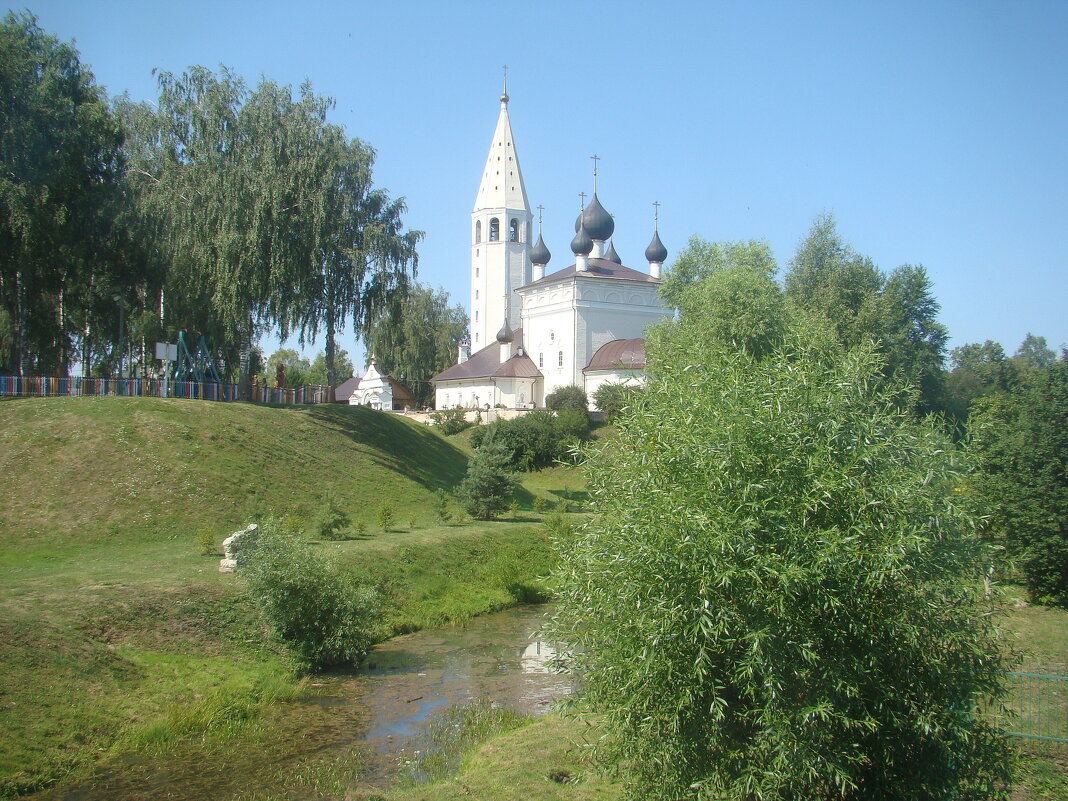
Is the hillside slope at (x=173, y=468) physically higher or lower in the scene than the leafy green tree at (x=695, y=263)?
lower

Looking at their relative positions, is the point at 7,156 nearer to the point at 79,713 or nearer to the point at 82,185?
the point at 82,185

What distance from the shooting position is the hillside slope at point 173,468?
851 inches

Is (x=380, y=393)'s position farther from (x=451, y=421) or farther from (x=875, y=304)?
(x=875, y=304)

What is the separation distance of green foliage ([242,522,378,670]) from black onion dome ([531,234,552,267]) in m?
53.6

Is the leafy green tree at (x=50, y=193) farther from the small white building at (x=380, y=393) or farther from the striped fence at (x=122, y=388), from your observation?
the small white building at (x=380, y=393)

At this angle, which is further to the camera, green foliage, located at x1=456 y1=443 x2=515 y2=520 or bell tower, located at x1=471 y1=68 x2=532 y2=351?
bell tower, located at x1=471 y1=68 x2=532 y2=351

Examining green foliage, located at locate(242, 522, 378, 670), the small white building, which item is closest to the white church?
the small white building

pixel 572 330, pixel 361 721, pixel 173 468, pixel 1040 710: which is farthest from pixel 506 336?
pixel 1040 710

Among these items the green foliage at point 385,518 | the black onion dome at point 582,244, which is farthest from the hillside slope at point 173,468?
the black onion dome at point 582,244

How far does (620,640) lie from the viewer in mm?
7914

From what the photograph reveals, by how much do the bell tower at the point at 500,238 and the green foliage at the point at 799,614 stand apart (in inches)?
2531

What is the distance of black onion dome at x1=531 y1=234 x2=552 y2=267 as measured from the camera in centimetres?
6781

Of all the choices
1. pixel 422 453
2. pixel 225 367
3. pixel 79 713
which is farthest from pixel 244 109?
pixel 79 713

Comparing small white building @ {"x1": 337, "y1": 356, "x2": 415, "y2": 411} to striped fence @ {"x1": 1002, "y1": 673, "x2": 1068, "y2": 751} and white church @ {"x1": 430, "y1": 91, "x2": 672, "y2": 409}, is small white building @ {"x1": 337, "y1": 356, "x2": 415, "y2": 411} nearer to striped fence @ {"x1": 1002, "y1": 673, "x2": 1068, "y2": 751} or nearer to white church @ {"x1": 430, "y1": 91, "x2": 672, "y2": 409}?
white church @ {"x1": 430, "y1": 91, "x2": 672, "y2": 409}
